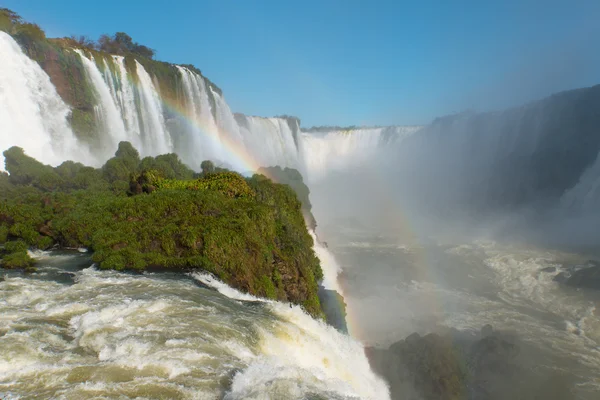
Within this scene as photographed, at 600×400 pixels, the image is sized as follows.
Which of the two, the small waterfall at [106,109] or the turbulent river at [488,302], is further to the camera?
the small waterfall at [106,109]

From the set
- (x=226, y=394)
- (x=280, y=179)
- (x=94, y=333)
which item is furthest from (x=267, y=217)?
(x=280, y=179)

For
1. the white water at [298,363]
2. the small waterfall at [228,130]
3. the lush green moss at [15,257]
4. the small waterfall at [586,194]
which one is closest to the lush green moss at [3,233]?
the lush green moss at [15,257]

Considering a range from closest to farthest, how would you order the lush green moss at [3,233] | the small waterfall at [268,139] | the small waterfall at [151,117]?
the lush green moss at [3,233] → the small waterfall at [151,117] → the small waterfall at [268,139]

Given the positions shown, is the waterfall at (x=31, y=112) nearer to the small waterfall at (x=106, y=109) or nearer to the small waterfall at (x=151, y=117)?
the small waterfall at (x=106, y=109)

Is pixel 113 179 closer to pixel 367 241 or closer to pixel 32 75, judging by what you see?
pixel 32 75

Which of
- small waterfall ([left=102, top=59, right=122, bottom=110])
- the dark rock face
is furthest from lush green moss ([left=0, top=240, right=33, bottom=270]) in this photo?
small waterfall ([left=102, top=59, right=122, bottom=110])

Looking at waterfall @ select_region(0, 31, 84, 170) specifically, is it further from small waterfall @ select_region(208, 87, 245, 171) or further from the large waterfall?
small waterfall @ select_region(208, 87, 245, 171)

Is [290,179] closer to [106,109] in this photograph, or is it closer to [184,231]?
[106,109]
